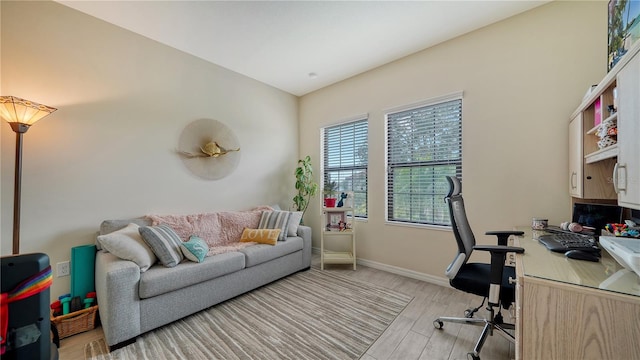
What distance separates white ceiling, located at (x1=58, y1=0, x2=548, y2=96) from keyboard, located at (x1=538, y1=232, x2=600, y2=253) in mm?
2036

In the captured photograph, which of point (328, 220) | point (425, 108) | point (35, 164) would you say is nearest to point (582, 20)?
point (425, 108)

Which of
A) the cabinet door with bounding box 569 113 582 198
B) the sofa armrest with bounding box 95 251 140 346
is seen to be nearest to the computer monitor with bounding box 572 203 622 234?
the cabinet door with bounding box 569 113 582 198

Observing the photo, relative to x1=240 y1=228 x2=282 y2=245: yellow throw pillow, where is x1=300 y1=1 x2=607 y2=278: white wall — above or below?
above

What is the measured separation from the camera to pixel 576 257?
121 cm

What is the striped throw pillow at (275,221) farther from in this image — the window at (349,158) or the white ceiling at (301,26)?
the white ceiling at (301,26)

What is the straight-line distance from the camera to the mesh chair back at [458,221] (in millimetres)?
1673

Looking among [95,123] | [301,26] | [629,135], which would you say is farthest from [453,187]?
[95,123]

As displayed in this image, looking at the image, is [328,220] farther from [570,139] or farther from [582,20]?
[582,20]

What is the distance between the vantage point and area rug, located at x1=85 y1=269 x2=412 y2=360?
1614mm

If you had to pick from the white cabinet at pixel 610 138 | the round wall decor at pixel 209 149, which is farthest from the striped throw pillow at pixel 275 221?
the white cabinet at pixel 610 138

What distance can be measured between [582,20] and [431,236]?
2.31 metres

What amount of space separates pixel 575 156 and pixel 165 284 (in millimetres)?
3389

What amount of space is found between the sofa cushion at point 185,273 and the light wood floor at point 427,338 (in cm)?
56

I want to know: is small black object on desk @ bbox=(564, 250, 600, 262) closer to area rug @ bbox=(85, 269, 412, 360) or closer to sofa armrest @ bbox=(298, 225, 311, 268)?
area rug @ bbox=(85, 269, 412, 360)
